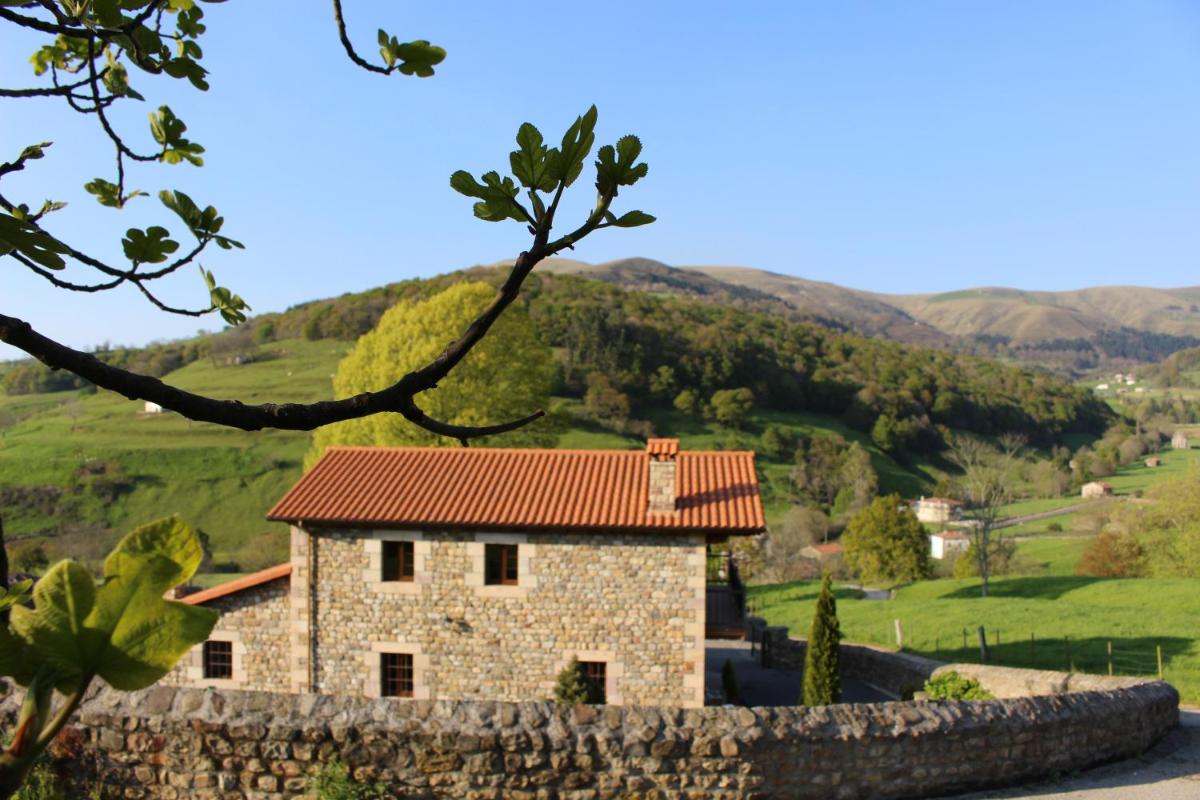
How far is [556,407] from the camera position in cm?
3253

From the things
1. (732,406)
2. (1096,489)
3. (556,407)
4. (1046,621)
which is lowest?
(1046,621)

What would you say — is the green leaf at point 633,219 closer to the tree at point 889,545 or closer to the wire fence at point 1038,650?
the wire fence at point 1038,650

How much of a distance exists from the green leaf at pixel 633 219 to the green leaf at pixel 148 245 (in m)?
1.40

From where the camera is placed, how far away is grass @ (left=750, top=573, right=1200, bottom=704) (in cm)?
1769

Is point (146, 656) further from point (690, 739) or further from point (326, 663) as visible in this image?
point (326, 663)

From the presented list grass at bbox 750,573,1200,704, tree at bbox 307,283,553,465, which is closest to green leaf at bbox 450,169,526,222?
grass at bbox 750,573,1200,704

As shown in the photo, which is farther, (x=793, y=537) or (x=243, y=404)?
(x=793, y=537)

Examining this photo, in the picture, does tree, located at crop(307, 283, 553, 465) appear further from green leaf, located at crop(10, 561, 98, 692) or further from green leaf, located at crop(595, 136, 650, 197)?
green leaf, located at crop(10, 561, 98, 692)

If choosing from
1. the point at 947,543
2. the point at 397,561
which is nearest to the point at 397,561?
the point at 397,561

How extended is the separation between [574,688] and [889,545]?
24134 millimetres

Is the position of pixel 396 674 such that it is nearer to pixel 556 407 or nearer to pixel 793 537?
pixel 556 407

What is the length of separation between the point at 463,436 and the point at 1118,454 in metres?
85.8

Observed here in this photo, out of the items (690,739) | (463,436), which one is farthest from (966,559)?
(463,436)

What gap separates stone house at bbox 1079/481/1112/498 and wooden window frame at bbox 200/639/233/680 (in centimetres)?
6001
